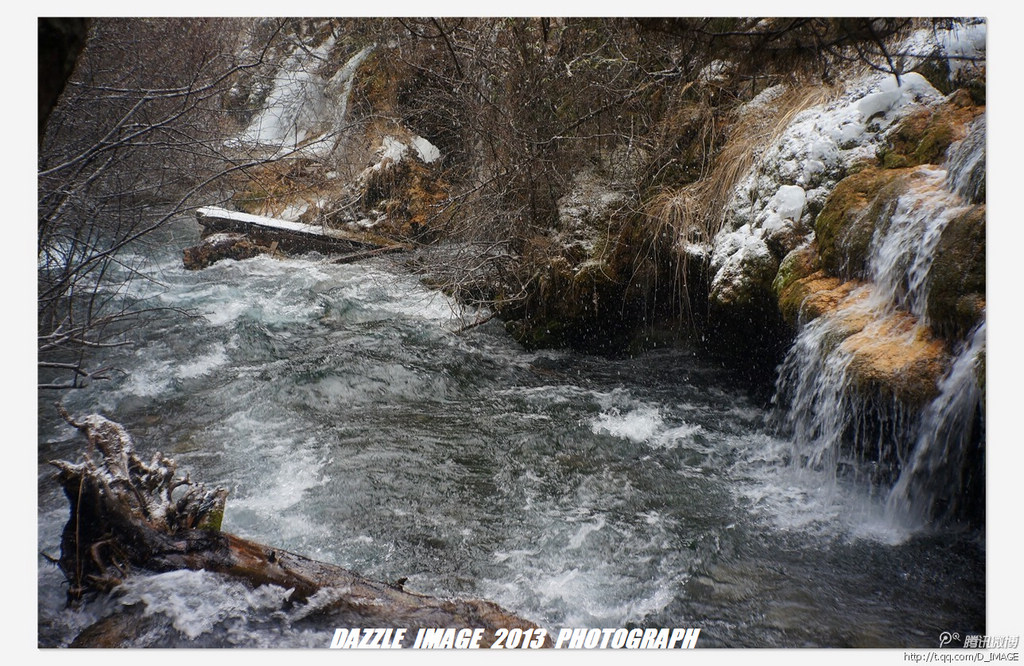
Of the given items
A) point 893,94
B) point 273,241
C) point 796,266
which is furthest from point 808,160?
point 273,241

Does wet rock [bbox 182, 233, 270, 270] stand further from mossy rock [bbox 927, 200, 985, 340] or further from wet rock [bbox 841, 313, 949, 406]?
mossy rock [bbox 927, 200, 985, 340]

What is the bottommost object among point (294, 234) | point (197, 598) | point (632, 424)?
point (197, 598)

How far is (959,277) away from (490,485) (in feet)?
6.24

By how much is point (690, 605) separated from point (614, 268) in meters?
2.17

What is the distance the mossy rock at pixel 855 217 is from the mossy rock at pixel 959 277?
0.44 metres

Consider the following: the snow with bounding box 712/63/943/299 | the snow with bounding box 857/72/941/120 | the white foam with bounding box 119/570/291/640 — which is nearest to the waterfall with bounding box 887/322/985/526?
the snow with bounding box 712/63/943/299

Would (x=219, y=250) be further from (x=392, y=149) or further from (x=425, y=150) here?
(x=425, y=150)

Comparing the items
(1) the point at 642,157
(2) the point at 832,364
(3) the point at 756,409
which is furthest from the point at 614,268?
(2) the point at 832,364

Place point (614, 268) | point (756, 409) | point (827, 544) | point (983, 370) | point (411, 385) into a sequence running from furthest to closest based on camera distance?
point (614, 268), point (411, 385), point (756, 409), point (827, 544), point (983, 370)

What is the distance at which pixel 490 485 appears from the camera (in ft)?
8.63

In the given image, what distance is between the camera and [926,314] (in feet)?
7.24

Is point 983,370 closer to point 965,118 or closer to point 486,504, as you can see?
point 965,118

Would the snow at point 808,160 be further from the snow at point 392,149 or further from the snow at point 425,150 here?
the snow at point 392,149

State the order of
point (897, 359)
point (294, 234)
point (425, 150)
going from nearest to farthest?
1. point (897, 359)
2. point (425, 150)
3. point (294, 234)
